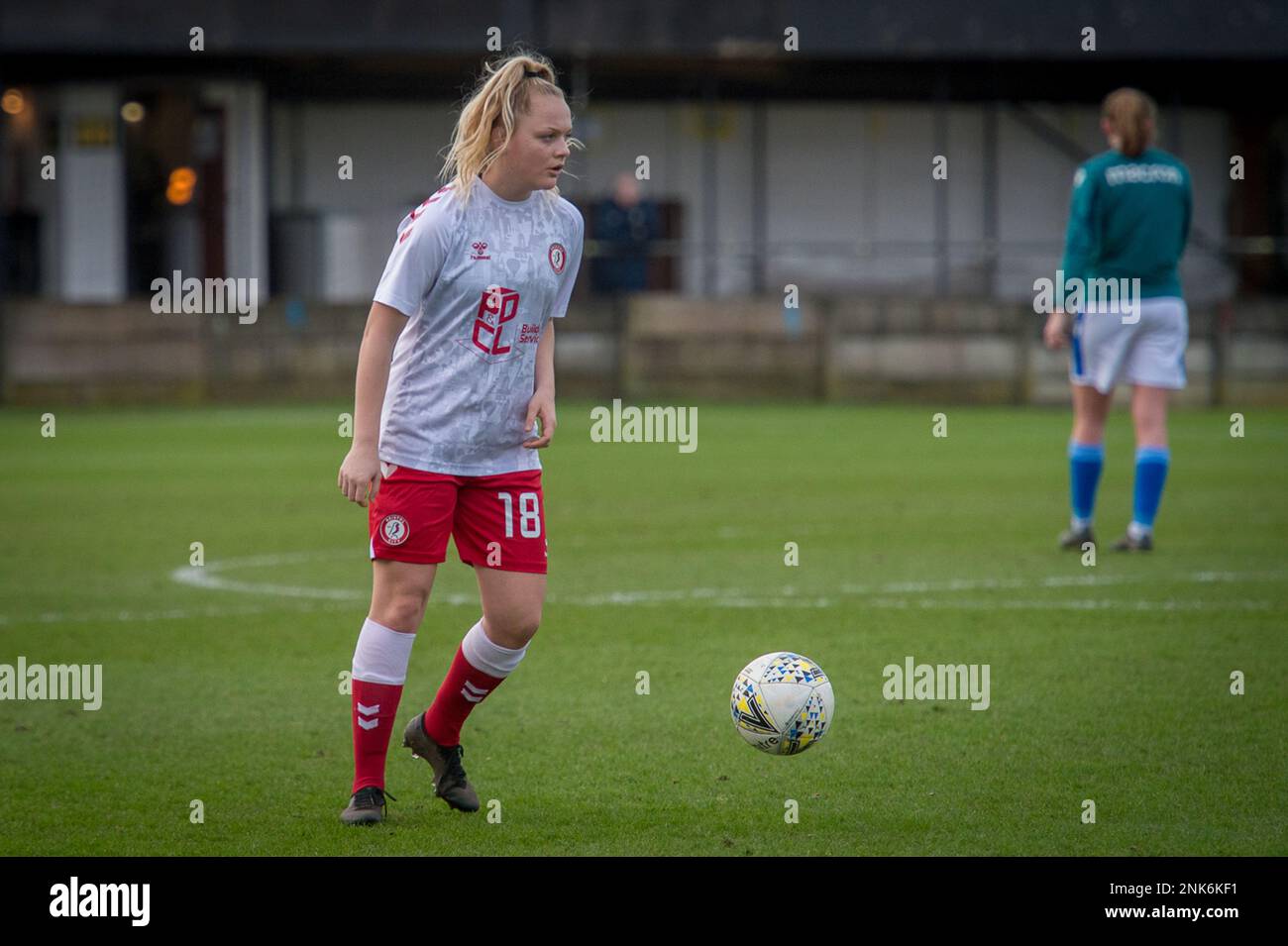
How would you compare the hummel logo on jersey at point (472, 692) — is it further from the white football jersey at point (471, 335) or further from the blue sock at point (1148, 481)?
the blue sock at point (1148, 481)

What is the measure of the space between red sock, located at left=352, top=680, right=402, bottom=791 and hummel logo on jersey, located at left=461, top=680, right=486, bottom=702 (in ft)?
0.89

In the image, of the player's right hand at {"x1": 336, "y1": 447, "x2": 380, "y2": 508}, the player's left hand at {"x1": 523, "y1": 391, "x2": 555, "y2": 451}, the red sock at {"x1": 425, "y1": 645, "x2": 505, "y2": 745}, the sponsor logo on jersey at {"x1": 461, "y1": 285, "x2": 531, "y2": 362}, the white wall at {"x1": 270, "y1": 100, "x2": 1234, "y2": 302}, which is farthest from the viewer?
the white wall at {"x1": 270, "y1": 100, "x2": 1234, "y2": 302}

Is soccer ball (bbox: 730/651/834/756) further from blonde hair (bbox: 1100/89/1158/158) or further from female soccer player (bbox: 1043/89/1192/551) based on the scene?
blonde hair (bbox: 1100/89/1158/158)

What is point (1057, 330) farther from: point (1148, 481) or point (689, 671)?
point (689, 671)

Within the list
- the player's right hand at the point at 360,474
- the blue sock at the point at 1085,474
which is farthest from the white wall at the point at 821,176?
the player's right hand at the point at 360,474

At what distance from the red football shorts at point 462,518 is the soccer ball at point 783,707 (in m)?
0.73

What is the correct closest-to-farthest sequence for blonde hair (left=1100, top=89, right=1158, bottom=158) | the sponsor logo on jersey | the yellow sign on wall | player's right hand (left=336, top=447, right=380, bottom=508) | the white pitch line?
player's right hand (left=336, top=447, right=380, bottom=508) < the sponsor logo on jersey < the white pitch line < blonde hair (left=1100, top=89, right=1158, bottom=158) < the yellow sign on wall

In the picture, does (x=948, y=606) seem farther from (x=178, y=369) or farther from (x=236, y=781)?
(x=178, y=369)

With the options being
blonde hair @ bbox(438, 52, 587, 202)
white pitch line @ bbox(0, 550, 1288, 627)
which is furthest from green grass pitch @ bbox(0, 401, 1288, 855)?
blonde hair @ bbox(438, 52, 587, 202)

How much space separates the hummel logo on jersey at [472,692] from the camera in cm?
526

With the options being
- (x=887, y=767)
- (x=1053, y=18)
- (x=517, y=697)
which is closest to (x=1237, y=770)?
(x=887, y=767)

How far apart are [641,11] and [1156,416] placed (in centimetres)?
1679

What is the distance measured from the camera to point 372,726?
5.01 metres

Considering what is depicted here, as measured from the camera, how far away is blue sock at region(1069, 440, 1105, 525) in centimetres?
1008
